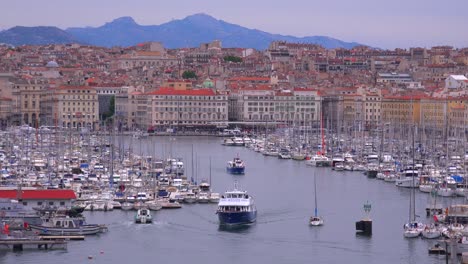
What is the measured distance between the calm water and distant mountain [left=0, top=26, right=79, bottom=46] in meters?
127

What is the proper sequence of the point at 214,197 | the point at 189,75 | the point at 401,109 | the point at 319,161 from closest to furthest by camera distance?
the point at 214,197
the point at 319,161
the point at 401,109
the point at 189,75

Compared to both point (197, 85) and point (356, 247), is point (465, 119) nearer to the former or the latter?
point (197, 85)

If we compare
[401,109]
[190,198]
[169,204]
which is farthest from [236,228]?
[401,109]

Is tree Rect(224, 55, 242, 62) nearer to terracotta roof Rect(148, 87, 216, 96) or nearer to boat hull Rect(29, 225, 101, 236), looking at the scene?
terracotta roof Rect(148, 87, 216, 96)

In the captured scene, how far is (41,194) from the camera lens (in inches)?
1054

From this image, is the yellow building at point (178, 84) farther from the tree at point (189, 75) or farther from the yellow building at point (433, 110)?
the yellow building at point (433, 110)

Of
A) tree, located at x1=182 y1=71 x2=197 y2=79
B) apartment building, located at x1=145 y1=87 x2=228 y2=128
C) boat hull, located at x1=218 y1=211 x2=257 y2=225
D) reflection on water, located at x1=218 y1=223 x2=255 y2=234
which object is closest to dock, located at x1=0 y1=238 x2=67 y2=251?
reflection on water, located at x1=218 y1=223 x2=255 y2=234

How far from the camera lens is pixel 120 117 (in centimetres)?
6153

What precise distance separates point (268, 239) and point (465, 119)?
2820cm

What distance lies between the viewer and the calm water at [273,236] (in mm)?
22781

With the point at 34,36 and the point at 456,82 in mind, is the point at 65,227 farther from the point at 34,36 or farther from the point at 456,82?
the point at 34,36

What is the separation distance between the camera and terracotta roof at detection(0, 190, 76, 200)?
26641 mm

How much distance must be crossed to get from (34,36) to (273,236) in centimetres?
13829

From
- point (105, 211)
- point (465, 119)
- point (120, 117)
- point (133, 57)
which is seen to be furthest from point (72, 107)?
point (105, 211)
